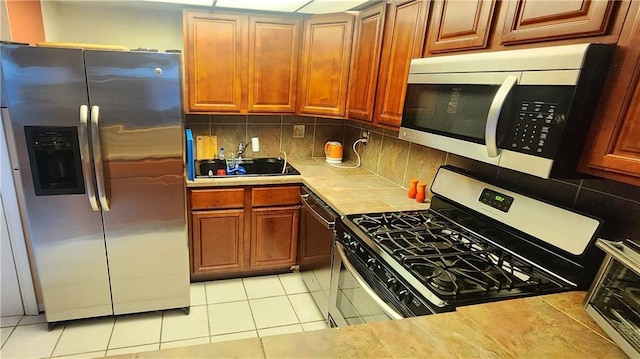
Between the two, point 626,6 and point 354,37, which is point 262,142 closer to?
point 354,37

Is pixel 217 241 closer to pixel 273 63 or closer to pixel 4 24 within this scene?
pixel 273 63

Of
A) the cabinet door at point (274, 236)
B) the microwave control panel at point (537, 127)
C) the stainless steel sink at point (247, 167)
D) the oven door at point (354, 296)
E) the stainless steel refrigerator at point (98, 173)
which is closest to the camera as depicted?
the microwave control panel at point (537, 127)

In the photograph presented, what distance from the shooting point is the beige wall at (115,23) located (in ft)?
7.82

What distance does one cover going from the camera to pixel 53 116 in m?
1.73

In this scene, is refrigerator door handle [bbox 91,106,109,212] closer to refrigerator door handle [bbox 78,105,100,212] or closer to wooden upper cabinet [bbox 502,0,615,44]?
refrigerator door handle [bbox 78,105,100,212]

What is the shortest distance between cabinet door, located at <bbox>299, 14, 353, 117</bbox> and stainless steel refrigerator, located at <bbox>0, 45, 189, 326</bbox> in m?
1.03

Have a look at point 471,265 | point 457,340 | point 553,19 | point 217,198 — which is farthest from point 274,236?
point 553,19

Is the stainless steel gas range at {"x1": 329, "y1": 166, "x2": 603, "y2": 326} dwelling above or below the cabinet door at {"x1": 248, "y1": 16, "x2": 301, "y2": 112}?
below

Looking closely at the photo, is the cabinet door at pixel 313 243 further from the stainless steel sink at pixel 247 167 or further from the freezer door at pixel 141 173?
the freezer door at pixel 141 173

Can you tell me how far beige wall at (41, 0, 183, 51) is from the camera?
2.38 metres

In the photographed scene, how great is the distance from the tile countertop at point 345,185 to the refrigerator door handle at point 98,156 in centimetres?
53

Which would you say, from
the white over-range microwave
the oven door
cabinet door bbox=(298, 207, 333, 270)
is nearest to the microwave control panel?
the white over-range microwave

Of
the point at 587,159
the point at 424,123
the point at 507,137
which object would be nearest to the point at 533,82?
the point at 507,137

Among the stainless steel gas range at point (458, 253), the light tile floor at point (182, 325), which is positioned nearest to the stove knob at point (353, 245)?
the stainless steel gas range at point (458, 253)
